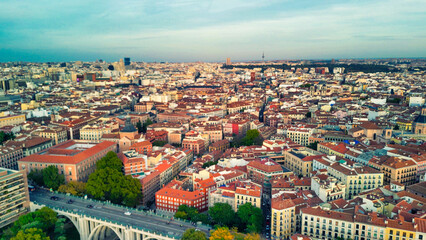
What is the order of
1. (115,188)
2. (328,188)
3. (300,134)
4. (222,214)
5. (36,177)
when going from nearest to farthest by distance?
(222,214) < (328,188) < (115,188) < (36,177) < (300,134)

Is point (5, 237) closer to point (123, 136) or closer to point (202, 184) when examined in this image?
point (202, 184)

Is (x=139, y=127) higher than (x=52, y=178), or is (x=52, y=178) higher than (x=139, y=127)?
(x=52, y=178)

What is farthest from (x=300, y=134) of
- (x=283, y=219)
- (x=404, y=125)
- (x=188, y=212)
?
(x=188, y=212)

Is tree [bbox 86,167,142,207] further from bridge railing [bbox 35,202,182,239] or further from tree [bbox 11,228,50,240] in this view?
tree [bbox 11,228,50,240]

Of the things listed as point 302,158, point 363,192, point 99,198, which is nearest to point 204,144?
point 302,158

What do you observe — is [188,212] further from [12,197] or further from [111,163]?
[12,197]

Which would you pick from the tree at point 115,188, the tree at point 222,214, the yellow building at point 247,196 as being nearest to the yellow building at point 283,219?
the yellow building at point 247,196
